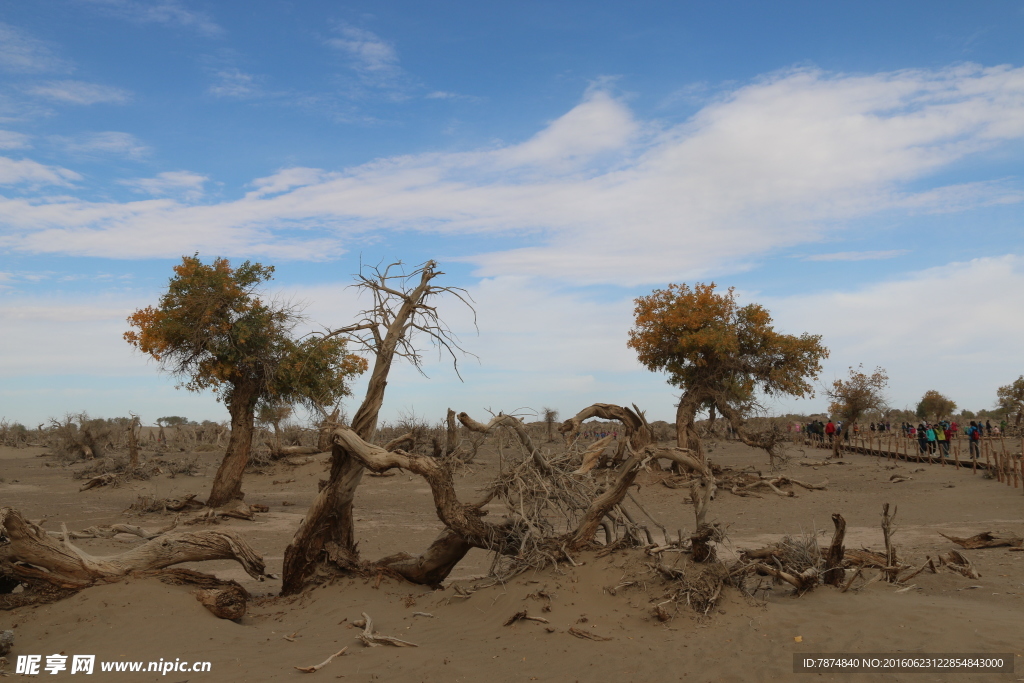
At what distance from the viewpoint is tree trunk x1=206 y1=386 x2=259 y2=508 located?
1694 centimetres

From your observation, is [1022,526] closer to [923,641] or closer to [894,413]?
[923,641]

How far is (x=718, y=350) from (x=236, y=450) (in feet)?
47.9

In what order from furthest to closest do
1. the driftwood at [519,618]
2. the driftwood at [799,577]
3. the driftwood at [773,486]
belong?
the driftwood at [773,486] < the driftwood at [799,577] < the driftwood at [519,618]

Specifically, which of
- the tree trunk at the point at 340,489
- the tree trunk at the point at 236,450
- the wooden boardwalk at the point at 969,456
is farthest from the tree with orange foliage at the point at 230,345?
the wooden boardwalk at the point at 969,456

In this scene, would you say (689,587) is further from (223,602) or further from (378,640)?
(223,602)

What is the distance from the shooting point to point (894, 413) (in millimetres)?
70750

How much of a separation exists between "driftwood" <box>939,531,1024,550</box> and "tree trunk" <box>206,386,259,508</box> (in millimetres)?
15021

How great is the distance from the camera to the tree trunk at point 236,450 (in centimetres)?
1694

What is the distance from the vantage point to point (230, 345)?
53.1 ft

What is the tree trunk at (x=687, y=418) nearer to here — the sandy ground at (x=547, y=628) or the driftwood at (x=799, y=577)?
the sandy ground at (x=547, y=628)

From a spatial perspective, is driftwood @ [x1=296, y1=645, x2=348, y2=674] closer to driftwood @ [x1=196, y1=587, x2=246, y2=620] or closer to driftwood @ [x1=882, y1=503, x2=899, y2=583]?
driftwood @ [x1=196, y1=587, x2=246, y2=620]

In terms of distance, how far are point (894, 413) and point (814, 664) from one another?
7466 cm

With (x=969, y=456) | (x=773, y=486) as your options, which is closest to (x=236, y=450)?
(x=773, y=486)

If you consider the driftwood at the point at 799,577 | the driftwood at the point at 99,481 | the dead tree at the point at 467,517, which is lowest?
the driftwood at the point at 99,481
